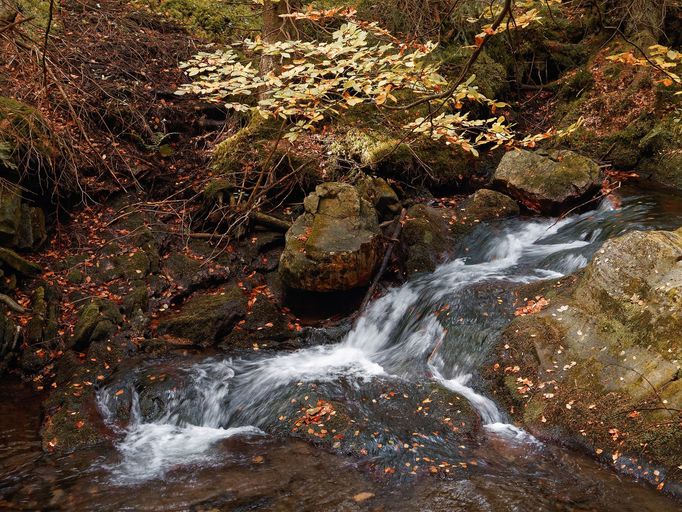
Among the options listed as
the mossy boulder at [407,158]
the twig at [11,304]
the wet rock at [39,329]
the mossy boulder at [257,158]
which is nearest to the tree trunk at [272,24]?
the mossy boulder at [257,158]

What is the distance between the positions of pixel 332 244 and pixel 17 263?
159 inches

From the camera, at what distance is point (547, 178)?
28.0 ft

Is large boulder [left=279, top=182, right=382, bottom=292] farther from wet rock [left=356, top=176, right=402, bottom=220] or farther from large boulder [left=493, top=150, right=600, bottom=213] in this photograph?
large boulder [left=493, top=150, right=600, bottom=213]

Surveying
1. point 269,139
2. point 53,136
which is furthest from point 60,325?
point 269,139

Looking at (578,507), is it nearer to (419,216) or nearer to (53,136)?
(419,216)

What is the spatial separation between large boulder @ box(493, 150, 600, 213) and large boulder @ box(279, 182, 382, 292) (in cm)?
263

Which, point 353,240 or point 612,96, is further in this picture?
point 612,96

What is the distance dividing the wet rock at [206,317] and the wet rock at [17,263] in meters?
1.81

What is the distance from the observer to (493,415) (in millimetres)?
5289

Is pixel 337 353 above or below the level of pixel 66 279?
below

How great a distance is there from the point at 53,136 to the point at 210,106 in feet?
10.2

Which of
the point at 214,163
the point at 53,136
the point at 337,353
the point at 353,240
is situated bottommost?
the point at 337,353

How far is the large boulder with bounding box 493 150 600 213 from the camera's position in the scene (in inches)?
329

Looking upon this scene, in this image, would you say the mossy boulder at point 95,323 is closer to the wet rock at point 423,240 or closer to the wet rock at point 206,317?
the wet rock at point 206,317
